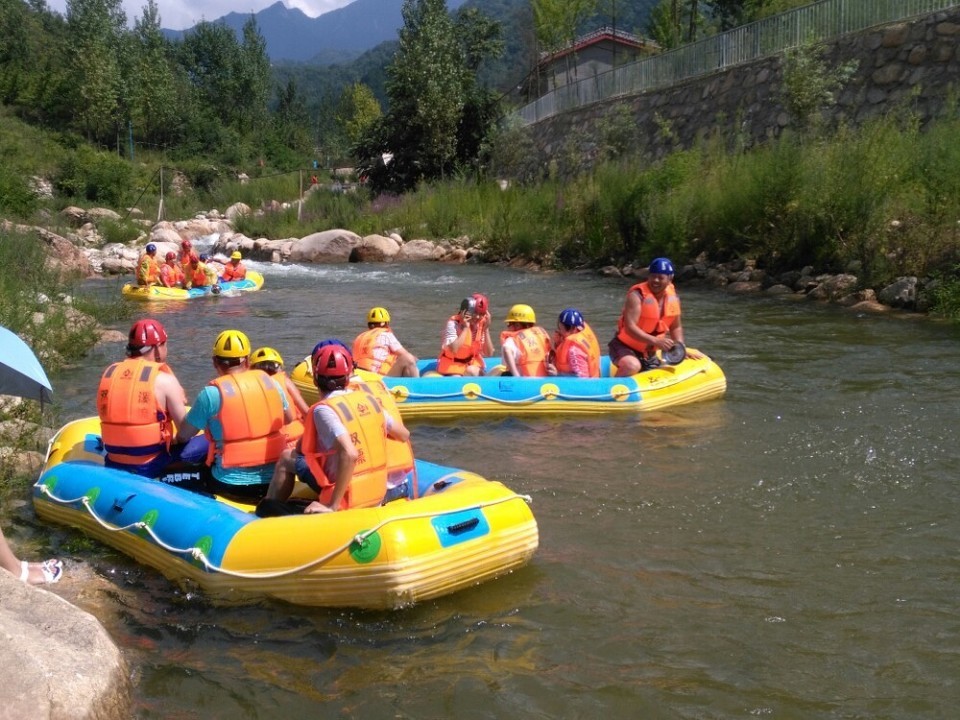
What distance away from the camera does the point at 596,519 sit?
19.5 ft

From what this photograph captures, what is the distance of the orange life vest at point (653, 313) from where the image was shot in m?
9.06

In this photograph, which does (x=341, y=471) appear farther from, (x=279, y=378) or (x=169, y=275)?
(x=169, y=275)

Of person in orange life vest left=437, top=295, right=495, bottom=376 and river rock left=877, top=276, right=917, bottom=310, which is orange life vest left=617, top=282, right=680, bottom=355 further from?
river rock left=877, top=276, right=917, bottom=310

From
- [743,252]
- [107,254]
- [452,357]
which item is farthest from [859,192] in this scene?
[107,254]

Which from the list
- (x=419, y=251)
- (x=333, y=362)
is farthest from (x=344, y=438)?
(x=419, y=251)

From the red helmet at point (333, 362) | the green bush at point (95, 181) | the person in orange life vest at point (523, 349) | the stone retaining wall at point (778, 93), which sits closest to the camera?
the red helmet at point (333, 362)

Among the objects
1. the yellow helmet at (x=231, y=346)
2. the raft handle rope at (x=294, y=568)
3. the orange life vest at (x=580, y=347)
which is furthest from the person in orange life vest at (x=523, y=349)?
the raft handle rope at (x=294, y=568)

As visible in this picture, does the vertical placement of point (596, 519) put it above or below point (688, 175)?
below

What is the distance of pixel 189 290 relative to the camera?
17.7 meters

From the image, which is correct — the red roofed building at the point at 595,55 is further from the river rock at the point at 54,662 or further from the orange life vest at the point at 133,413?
the river rock at the point at 54,662

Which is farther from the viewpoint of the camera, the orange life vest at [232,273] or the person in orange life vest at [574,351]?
the orange life vest at [232,273]

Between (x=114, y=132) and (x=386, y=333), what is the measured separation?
43290mm

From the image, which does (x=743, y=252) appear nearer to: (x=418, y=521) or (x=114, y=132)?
(x=418, y=521)

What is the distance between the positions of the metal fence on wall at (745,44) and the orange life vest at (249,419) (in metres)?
15.8
